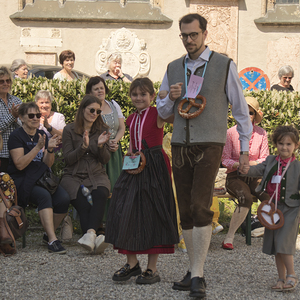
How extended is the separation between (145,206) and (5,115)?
2.61 m

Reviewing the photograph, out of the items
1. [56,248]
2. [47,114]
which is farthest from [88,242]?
[47,114]

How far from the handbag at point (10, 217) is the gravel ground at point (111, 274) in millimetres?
203

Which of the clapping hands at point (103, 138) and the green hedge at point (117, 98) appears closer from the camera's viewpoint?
the clapping hands at point (103, 138)

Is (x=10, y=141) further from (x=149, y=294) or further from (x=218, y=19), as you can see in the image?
(x=218, y=19)

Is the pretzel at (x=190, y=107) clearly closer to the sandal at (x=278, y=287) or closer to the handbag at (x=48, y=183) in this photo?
the sandal at (x=278, y=287)

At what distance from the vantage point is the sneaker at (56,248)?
516 cm

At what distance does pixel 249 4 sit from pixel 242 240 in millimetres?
14894

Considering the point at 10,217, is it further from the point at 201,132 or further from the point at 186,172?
the point at 201,132

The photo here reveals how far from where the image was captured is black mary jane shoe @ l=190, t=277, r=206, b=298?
351cm

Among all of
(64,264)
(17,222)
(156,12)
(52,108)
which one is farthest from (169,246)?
(156,12)

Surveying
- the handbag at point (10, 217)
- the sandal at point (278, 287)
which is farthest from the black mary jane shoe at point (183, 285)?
the handbag at point (10, 217)

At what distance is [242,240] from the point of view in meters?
6.01

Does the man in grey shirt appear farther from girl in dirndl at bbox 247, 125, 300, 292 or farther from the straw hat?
the straw hat

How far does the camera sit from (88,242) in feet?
16.3
